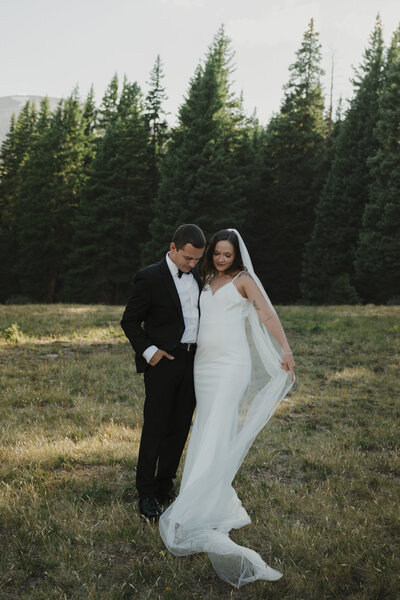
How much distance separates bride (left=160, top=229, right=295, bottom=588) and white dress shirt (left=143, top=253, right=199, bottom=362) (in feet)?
0.22

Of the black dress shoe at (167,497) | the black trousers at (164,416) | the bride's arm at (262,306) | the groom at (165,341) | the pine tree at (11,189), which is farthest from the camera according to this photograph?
the pine tree at (11,189)

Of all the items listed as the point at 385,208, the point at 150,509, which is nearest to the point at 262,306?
the point at 150,509

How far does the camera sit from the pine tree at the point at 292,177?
35.0 m

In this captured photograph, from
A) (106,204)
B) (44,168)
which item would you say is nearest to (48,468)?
(106,204)

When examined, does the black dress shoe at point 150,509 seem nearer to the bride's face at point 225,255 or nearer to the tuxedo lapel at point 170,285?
the tuxedo lapel at point 170,285

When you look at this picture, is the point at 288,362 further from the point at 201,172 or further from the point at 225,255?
the point at 201,172

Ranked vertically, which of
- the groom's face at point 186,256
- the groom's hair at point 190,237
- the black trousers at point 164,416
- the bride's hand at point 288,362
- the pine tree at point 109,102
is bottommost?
the black trousers at point 164,416

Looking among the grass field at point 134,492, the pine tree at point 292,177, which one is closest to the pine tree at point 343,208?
the pine tree at point 292,177

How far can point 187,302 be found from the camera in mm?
Answer: 4215

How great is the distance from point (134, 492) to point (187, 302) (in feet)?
6.71

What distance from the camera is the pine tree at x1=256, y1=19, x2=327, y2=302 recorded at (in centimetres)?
3497

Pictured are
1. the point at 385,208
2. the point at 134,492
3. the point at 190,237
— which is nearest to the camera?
the point at 190,237

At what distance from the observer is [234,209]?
3189 centimetres

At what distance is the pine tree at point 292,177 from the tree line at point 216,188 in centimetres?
9
